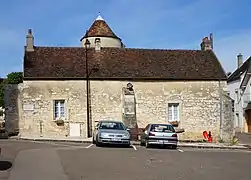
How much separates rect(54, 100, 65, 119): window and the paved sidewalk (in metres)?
15.4

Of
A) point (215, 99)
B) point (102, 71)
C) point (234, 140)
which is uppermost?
point (102, 71)

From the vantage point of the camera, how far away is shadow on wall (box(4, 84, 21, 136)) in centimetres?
3400

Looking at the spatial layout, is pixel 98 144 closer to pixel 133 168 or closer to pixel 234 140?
pixel 133 168

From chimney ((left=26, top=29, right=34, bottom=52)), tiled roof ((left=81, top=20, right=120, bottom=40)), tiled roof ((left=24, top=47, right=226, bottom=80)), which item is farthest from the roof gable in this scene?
chimney ((left=26, top=29, right=34, bottom=52))

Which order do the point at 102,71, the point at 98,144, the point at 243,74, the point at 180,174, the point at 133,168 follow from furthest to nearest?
the point at 243,74, the point at 102,71, the point at 98,144, the point at 133,168, the point at 180,174

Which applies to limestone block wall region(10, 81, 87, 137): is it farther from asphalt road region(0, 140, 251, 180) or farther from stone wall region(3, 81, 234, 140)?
asphalt road region(0, 140, 251, 180)

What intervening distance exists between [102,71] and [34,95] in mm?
5729

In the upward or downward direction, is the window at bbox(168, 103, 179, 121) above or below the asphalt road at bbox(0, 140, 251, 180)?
above

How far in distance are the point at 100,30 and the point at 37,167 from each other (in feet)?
114

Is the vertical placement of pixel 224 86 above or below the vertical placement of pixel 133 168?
above

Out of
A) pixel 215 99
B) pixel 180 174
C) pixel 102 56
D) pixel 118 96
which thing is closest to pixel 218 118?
pixel 215 99

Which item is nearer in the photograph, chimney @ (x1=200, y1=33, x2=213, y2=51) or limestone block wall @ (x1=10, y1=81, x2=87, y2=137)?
limestone block wall @ (x1=10, y1=81, x2=87, y2=137)

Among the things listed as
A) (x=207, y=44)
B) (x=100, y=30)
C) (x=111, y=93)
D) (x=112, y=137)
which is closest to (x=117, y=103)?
(x=111, y=93)

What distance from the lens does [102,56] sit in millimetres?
36312
